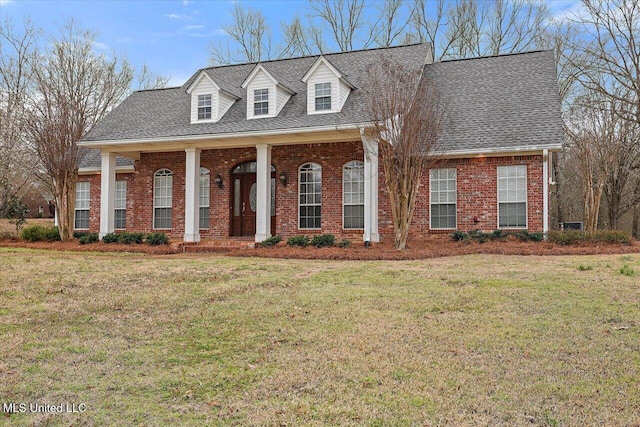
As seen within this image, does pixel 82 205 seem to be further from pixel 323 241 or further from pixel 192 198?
pixel 323 241

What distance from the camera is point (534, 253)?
1218 cm

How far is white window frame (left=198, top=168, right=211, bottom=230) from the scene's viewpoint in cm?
1830

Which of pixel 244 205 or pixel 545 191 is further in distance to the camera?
pixel 244 205

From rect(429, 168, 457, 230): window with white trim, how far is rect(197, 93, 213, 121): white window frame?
8.08 metres

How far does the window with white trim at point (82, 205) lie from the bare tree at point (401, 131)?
528 inches

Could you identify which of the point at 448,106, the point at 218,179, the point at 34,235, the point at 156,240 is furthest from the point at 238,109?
the point at 34,235

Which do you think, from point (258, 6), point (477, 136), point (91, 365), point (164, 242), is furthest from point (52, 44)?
point (91, 365)

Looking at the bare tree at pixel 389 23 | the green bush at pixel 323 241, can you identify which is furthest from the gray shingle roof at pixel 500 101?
the bare tree at pixel 389 23

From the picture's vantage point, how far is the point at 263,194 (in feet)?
52.2

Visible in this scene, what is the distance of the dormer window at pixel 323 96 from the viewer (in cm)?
1686

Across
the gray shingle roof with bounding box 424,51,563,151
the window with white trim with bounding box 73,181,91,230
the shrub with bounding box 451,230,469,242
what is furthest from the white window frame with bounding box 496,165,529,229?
the window with white trim with bounding box 73,181,91,230

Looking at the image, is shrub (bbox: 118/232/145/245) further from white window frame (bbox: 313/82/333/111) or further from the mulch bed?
white window frame (bbox: 313/82/333/111)

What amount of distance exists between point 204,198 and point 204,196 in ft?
0.24

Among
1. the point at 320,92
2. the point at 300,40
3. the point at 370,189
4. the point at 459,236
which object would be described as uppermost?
the point at 300,40
